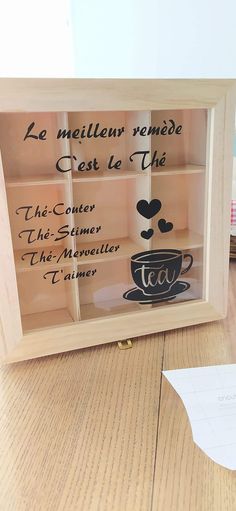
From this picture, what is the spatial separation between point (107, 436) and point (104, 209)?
368mm

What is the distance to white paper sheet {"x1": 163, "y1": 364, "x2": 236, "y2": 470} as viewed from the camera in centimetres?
45

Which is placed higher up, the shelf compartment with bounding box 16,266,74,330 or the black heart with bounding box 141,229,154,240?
the black heart with bounding box 141,229,154,240

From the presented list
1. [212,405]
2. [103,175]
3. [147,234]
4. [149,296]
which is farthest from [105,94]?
[212,405]

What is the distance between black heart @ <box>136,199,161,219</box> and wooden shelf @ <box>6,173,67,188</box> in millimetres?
143

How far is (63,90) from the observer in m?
0.55

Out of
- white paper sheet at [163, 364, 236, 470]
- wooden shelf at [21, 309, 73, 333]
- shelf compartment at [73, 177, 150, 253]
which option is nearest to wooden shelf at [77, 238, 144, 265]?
shelf compartment at [73, 177, 150, 253]

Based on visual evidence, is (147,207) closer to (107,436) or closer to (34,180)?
(34,180)

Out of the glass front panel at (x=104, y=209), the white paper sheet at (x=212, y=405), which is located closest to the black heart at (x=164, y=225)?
the glass front panel at (x=104, y=209)

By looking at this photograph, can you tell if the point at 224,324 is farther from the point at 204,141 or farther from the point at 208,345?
the point at 204,141

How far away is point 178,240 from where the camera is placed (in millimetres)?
725

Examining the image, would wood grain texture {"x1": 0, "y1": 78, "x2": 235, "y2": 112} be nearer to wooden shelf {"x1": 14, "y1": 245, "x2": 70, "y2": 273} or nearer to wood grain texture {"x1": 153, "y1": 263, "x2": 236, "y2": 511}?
wooden shelf {"x1": 14, "y1": 245, "x2": 70, "y2": 273}

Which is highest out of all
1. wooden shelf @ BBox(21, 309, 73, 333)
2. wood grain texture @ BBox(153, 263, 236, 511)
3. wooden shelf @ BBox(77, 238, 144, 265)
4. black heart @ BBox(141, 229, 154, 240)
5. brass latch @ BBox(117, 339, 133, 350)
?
black heart @ BBox(141, 229, 154, 240)

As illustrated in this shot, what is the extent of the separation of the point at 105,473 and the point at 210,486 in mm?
110
